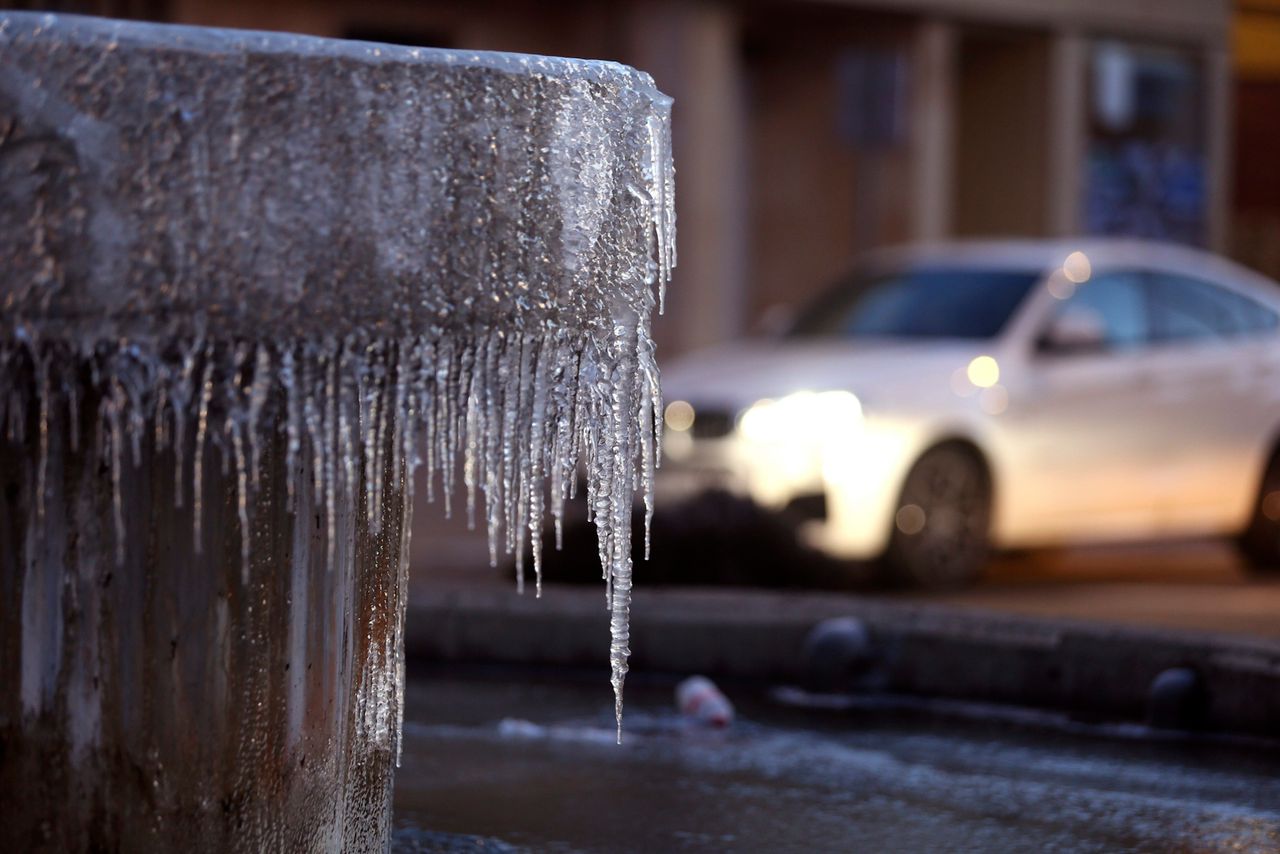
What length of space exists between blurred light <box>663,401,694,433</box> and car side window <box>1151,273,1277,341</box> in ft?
8.10

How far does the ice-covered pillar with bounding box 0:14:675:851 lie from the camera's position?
2.81 meters

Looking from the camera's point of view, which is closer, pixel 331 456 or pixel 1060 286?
pixel 331 456

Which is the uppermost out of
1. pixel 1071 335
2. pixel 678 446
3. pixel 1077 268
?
pixel 1077 268

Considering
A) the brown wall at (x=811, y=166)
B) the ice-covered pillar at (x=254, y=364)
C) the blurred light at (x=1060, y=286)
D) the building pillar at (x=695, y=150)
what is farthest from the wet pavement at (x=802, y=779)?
the brown wall at (x=811, y=166)

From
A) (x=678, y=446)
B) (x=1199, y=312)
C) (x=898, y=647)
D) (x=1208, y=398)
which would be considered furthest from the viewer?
(x=1199, y=312)

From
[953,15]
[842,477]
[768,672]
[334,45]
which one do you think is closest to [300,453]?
[334,45]

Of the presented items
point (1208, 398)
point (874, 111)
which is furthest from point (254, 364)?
point (874, 111)

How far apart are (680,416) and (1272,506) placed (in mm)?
3370

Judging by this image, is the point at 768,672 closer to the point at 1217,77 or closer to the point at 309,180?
the point at 309,180

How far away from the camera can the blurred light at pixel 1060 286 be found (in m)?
10.2

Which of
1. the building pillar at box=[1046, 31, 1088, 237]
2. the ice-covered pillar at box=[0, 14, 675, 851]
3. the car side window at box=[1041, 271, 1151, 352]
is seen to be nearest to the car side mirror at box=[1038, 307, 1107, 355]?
the car side window at box=[1041, 271, 1151, 352]

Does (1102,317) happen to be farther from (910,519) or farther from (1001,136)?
(1001,136)

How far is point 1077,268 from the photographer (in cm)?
1039

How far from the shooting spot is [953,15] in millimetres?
18734
